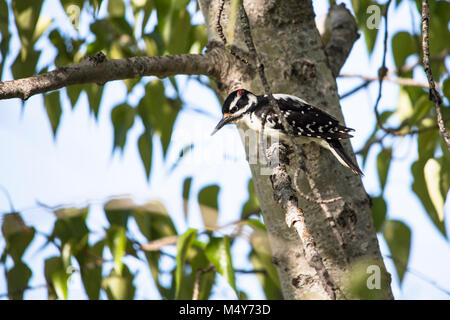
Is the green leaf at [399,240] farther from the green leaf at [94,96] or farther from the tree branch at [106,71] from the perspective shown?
the green leaf at [94,96]

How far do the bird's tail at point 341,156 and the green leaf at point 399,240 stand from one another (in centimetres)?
57

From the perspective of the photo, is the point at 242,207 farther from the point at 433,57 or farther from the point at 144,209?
the point at 433,57

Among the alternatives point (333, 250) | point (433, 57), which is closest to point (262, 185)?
point (333, 250)

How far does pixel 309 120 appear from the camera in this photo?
2.29 meters

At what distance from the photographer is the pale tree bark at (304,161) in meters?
1.98

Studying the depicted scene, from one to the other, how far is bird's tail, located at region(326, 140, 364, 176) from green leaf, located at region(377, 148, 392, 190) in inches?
28.1

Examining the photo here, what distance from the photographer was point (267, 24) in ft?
7.28

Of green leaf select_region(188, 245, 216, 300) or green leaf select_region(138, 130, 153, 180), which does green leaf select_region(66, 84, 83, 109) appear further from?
green leaf select_region(188, 245, 216, 300)

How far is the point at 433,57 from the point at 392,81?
30 centimetres

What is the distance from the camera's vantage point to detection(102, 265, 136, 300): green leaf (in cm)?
262

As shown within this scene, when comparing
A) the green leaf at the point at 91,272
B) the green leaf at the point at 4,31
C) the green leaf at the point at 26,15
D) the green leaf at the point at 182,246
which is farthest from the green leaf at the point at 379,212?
the green leaf at the point at 4,31

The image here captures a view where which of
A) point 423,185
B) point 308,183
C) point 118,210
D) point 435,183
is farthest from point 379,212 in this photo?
point 118,210

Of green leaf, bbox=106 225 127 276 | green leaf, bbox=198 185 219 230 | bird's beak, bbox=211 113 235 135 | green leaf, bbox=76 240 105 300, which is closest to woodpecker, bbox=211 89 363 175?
bird's beak, bbox=211 113 235 135

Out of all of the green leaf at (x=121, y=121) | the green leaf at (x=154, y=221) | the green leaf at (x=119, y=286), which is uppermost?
the green leaf at (x=121, y=121)
